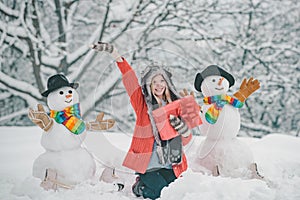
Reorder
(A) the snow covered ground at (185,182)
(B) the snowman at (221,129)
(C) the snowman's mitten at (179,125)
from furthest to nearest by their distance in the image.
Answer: (B) the snowman at (221,129) → (C) the snowman's mitten at (179,125) → (A) the snow covered ground at (185,182)

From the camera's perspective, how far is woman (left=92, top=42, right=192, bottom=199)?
3.46 feet

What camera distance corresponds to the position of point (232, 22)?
3.61 m

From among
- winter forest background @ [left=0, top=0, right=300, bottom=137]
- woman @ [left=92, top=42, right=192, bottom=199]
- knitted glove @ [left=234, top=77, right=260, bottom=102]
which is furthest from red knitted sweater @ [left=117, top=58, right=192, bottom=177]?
winter forest background @ [left=0, top=0, right=300, bottom=137]

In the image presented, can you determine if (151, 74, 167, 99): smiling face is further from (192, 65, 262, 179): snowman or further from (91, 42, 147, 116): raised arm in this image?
(192, 65, 262, 179): snowman

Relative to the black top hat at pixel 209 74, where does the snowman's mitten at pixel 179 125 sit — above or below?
below

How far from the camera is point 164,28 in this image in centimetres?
337

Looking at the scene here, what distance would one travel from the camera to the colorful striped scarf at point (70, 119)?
1.11 metres

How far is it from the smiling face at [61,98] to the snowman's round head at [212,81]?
41 centimetres

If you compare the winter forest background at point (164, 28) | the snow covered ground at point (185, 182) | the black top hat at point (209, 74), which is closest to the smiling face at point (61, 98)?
the snow covered ground at point (185, 182)

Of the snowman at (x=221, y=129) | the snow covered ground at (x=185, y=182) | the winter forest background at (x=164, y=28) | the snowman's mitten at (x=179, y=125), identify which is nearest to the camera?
the snow covered ground at (x=185, y=182)

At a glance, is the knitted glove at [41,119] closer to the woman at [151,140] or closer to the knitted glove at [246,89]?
the woman at [151,140]

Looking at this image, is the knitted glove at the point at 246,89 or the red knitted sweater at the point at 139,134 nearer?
the red knitted sweater at the point at 139,134

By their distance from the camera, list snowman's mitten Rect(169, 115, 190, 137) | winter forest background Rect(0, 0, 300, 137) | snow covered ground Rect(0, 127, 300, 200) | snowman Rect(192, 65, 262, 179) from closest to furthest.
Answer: snow covered ground Rect(0, 127, 300, 200) → snowman's mitten Rect(169, 115, 190, 137) → snowman Rect(192, 65, 262, 179) → winter forest background Rect(0, 0, 300, 137)

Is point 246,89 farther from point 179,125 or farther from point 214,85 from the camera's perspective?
point 179,125
